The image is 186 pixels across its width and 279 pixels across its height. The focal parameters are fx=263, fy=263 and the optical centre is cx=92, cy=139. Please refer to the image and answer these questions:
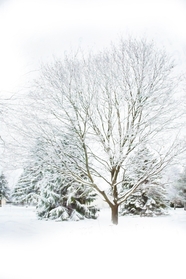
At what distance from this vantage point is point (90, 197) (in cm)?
506

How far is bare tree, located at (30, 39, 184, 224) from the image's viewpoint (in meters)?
3.17

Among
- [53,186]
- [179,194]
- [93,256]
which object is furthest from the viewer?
[53,186]

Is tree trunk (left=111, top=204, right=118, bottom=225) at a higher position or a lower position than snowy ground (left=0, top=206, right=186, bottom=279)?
higher

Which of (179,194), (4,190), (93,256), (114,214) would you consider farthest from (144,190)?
(93,256)

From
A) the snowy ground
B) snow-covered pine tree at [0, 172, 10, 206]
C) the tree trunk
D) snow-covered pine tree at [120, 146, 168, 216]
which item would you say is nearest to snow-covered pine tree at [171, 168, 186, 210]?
snow-covered pine tree at [120, 146, 168, 216]

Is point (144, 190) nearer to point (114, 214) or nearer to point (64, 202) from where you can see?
point (114, 214)

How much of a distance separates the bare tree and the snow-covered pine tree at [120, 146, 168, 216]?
86 mm

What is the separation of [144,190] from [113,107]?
145 centimetres

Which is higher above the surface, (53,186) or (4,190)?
(53,186)

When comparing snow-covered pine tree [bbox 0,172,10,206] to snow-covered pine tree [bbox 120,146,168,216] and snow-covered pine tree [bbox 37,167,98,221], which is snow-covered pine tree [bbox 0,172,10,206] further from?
snow-covered pine tree [bbox 37,167,98,221]

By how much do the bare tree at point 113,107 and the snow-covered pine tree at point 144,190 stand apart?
86mm

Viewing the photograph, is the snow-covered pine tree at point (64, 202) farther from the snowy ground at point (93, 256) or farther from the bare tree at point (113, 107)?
the snowy ground at point (93, 256)

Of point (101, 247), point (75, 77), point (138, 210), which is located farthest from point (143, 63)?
point (138, 210)

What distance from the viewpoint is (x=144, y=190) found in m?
4.00
